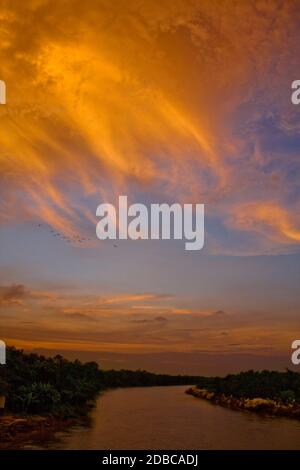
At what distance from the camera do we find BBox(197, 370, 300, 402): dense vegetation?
36650mm

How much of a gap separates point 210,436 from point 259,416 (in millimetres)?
10422

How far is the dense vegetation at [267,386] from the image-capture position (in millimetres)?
36650

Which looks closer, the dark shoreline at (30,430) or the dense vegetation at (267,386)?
the dark shoreline at (30,430)

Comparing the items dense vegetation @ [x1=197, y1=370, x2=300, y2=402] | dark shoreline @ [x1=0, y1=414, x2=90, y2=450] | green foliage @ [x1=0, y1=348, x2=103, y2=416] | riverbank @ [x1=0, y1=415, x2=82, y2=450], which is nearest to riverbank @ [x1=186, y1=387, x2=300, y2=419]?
dense vegetation @ [x1=197, y1=370, x2=300, y2=402]

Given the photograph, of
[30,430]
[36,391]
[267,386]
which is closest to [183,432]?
[30,430]

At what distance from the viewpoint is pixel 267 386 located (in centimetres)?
4047

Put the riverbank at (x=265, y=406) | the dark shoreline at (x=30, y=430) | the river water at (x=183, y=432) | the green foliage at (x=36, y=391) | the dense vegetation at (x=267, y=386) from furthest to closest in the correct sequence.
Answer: the dense vegetation at (x=267, y=386), the riverbank at (x=265, y=406), the green foliage at (x=36, y=391), the river water at (x=183, y=432), the dark shoreline at (x=30, y=430)

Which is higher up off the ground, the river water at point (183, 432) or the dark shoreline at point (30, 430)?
the dark shoreline at point (30, 430)

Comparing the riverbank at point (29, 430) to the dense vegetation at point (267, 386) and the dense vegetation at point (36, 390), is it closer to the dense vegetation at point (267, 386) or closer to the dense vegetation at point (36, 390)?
the dense vegetation at point (36, 390)

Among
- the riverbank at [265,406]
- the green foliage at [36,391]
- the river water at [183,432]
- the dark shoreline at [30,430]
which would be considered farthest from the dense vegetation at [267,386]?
the dark shoreline at [30,430]

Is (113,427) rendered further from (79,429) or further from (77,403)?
(77,403)

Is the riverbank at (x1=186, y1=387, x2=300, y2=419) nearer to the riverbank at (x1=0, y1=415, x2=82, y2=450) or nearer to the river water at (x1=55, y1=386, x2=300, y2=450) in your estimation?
the river water at (x1=55, y1=386, x2=300, y2=450)
